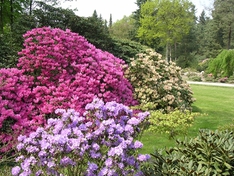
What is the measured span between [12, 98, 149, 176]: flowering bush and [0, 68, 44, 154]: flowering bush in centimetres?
260

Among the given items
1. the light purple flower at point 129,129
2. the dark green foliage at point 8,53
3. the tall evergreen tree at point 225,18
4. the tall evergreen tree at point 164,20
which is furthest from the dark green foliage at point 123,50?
the tall evergreen tree at point 225,18

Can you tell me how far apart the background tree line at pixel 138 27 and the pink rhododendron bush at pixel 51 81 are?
850 mm

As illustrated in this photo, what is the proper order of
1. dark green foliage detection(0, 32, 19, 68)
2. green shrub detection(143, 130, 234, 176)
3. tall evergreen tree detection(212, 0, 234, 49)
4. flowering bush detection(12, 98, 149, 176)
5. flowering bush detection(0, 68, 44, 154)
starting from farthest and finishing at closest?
tall evergreen tree detection(212, 0, 234, 49) → dark green foliage detection(0, 32, 19, 68) → flowering bush detection(0, 68, 44, 154) → green shrub detection(143, 130, 234, 176) → flowering bush detection(12, 98, 149, 176)

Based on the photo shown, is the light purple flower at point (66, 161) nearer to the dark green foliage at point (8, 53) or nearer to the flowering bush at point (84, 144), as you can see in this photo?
the flowering bush at point (84, 144)

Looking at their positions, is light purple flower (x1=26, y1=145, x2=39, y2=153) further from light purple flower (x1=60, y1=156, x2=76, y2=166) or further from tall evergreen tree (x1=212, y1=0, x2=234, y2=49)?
tall evergreen tree (x1=212, y1=0, x2=234, y2=49)

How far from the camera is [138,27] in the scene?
41.6 meters

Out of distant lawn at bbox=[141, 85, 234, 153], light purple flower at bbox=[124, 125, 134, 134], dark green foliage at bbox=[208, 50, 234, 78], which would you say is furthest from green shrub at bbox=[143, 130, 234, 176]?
dark green foliage at bbox=[208, 50, 234, 78]

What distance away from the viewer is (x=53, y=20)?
9578 millimetres

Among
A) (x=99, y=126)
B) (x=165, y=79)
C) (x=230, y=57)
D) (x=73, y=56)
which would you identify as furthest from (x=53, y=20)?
(x=230, y=57)

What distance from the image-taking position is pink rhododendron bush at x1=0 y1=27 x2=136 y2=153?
559 cm

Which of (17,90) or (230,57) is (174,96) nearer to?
(17,90)

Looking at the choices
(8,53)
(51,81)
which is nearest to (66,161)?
(51,81)

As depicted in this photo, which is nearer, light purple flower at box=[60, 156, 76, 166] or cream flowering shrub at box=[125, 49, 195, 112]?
light purple flower at box=[60, 156, 76, 166]

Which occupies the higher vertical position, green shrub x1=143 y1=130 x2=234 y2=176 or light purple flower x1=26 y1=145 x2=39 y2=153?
light purple flower x1=26 y1=145 x2=39 y2=153
